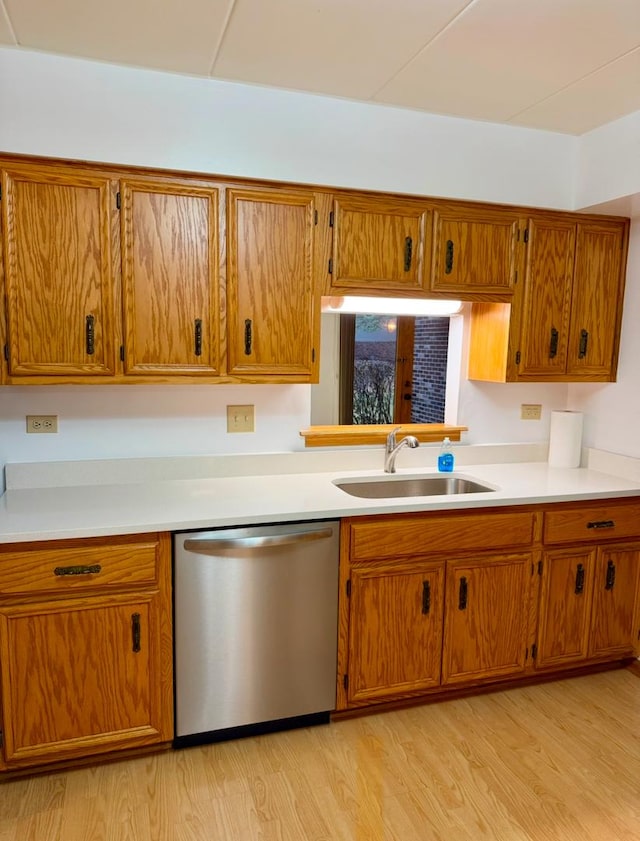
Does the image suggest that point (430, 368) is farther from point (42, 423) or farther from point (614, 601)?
point (42, 423)

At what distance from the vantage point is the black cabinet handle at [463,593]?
8.19 ft

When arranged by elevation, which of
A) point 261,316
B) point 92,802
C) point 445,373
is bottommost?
point 92,802

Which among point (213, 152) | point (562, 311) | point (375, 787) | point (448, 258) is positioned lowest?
point (375, 787)

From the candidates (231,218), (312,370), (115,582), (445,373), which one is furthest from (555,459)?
(115,582)

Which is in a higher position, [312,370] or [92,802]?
[312,370]

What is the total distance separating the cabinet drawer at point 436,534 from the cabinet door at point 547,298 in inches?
30.1

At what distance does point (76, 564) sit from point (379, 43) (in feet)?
6.50

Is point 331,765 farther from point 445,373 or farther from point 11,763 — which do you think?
point 445,373

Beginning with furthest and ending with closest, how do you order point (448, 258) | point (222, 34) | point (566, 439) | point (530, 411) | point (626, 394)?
point (530, 411) < point (566, 439) < point (626, 394) < point (448, 258) < point (222, 34)

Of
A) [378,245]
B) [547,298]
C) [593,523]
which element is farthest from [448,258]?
[593,523]

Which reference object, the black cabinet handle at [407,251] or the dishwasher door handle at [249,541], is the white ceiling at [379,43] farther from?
the dishwasher door handle at [249,541]

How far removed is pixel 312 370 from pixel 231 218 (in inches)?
26.9

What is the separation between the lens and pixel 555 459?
313cm

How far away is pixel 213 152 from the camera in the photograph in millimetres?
2262
